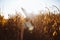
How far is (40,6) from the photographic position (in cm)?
214

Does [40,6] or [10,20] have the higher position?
[40,6]

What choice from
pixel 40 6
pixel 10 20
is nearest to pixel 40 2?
pixel 40 6

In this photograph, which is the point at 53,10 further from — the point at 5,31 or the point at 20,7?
the point at 5,31

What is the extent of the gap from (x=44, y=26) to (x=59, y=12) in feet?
0.65

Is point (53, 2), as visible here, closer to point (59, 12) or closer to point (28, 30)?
point (59, 12)

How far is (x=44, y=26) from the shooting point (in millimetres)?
2148

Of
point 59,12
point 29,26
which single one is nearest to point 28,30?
point 29,26

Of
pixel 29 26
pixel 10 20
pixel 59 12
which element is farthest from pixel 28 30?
pixel 59 12

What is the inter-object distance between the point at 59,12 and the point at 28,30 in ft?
Answer: 1.14

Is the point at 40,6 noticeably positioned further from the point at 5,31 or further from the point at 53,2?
the point at 5,31

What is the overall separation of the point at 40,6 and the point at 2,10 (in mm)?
365

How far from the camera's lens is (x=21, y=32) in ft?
6.85

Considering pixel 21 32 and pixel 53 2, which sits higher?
pixel 53 2

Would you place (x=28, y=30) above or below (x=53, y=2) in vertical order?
below
